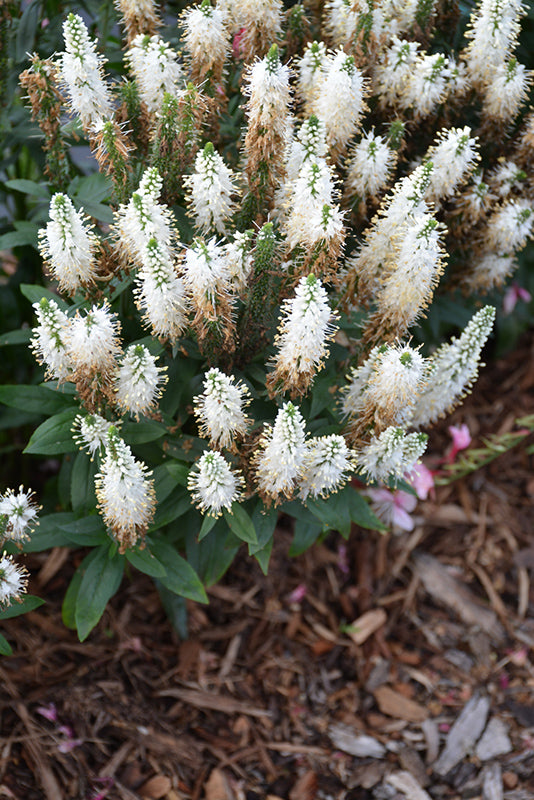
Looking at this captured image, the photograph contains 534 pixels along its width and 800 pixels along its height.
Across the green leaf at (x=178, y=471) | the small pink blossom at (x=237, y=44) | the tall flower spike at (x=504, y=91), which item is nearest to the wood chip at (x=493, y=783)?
the green leaf at (x=178, y=471)

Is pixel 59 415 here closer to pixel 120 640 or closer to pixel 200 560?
pixel 200 560

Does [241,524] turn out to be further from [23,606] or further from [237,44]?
[237,44]

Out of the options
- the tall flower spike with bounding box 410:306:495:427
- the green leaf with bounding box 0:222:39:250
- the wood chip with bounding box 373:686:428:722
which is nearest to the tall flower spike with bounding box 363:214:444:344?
the tall flower spike with bounding box 410:306:495:427

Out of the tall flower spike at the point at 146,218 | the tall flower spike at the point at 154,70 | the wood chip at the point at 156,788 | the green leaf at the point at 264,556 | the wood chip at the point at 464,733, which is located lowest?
the wood chip at the point at 156,788

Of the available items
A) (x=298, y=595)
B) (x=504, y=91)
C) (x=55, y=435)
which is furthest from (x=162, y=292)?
(x=298, y=595)

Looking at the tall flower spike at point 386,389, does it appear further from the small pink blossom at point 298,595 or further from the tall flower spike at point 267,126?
the small pink blossom at point 298,595

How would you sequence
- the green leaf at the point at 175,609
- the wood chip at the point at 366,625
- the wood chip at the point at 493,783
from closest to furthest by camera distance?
the wood chip at the point at 493,783 < the green leaf at the point at 175,609 < the wood chip at the point at 366,625

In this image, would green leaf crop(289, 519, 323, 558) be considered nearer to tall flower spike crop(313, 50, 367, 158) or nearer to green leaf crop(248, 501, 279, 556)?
green leaf crop(248, 501, 279, 556)
